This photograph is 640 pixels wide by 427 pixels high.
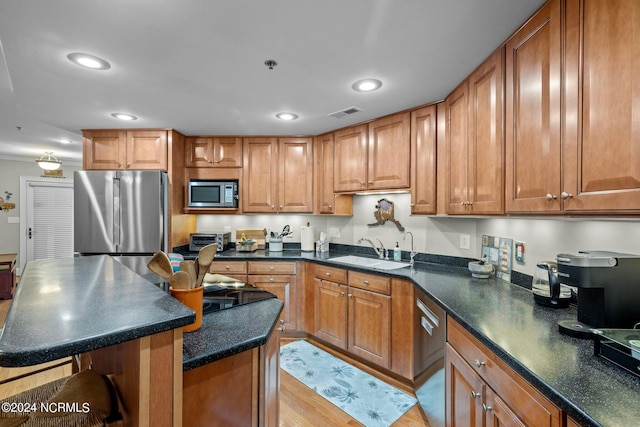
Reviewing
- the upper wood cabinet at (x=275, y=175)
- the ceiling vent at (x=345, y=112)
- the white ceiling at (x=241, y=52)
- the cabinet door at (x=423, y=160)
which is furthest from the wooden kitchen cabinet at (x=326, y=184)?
the cabinet door at (x=423, y=160)

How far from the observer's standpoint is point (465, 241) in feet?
8.32

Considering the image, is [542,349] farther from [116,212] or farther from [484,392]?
[116,212]

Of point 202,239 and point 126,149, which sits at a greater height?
point 126,149

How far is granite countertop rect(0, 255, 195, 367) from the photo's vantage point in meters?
0.60

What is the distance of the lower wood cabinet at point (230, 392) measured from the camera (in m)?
0.94

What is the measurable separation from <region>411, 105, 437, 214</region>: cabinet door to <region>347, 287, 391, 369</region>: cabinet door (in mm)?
822

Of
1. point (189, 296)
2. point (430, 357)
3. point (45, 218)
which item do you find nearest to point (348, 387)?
point (430, 357)

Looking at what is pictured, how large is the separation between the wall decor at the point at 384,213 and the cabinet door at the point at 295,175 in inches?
29.7

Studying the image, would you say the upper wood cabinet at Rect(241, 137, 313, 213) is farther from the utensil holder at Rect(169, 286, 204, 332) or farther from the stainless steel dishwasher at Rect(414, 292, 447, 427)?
the utensil holder at Rect(169, 286, 204, 332)

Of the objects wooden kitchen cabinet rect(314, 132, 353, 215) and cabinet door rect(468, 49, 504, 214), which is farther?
wooden kitchen cabinet rect(314, 132, 353, 215)

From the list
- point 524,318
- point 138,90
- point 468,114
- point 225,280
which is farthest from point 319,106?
point 524,318

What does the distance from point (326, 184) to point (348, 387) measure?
1.95 metres

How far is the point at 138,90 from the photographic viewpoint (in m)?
2.25

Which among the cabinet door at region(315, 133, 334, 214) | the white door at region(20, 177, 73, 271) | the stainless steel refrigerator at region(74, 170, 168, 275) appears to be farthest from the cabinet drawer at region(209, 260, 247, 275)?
the white door at region(20, 177, 73, 271)
